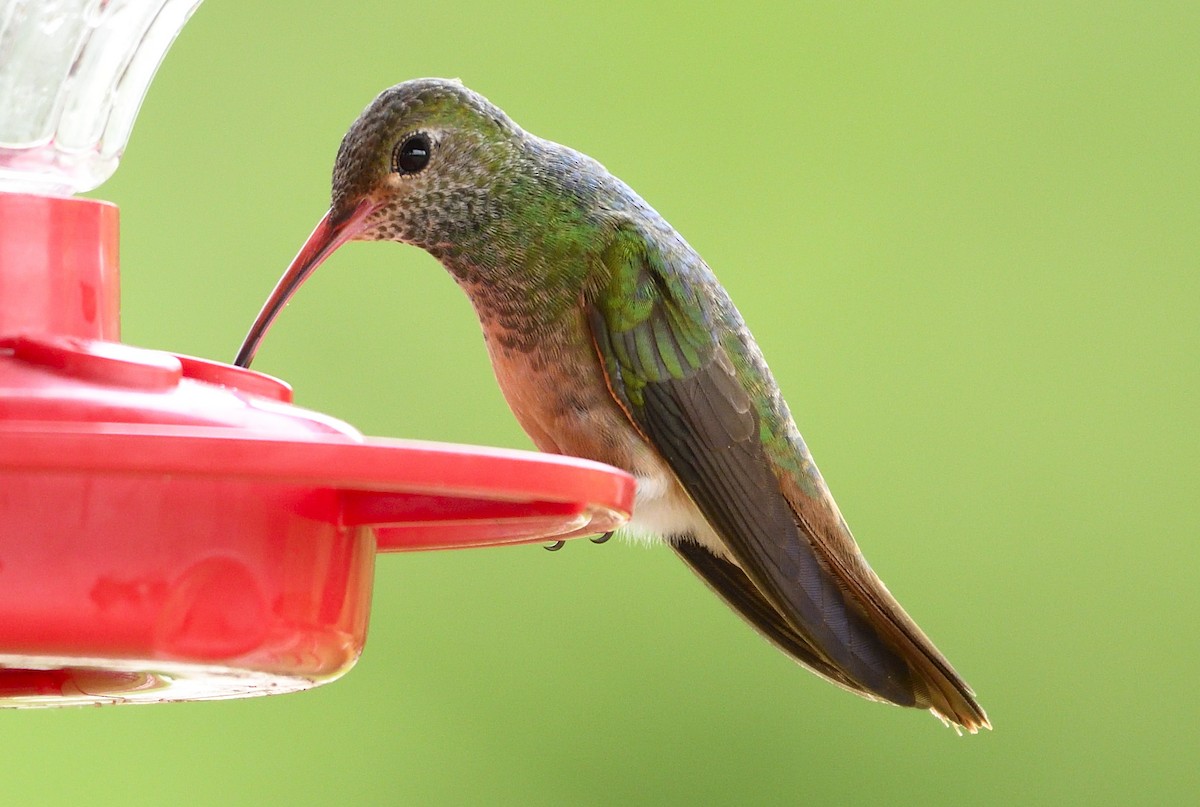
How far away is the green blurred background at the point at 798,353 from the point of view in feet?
11.5

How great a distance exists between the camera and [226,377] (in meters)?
1.15

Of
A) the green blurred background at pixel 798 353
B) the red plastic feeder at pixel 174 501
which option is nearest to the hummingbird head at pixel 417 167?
the red plastic feeder at pixel 174 501

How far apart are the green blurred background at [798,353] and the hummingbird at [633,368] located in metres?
1.40

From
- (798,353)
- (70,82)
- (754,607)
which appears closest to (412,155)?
(70,82)

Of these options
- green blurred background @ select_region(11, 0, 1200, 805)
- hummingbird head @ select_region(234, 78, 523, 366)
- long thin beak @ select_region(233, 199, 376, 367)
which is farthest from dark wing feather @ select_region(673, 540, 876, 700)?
green blurred background @ select_region(11, 0, 1200, 805)

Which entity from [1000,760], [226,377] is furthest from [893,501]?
→ [226,377]

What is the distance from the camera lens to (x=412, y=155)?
194cm

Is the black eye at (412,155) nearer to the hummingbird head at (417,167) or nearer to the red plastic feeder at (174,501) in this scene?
the hummingbird head at (417,167)

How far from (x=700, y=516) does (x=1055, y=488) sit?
179cm

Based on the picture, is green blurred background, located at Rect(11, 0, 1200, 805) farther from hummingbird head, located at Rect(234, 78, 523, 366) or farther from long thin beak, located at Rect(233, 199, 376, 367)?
long thin beak, located at Rect(233, 199, 376, 367)

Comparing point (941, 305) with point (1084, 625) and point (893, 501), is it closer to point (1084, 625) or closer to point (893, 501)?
point (893, 501)

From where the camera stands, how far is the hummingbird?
197cm

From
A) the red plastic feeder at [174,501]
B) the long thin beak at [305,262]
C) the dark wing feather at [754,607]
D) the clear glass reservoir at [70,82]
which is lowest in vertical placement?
the dark wing feather at [754,607]

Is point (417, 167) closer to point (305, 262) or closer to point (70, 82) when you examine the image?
point (305, 262)
